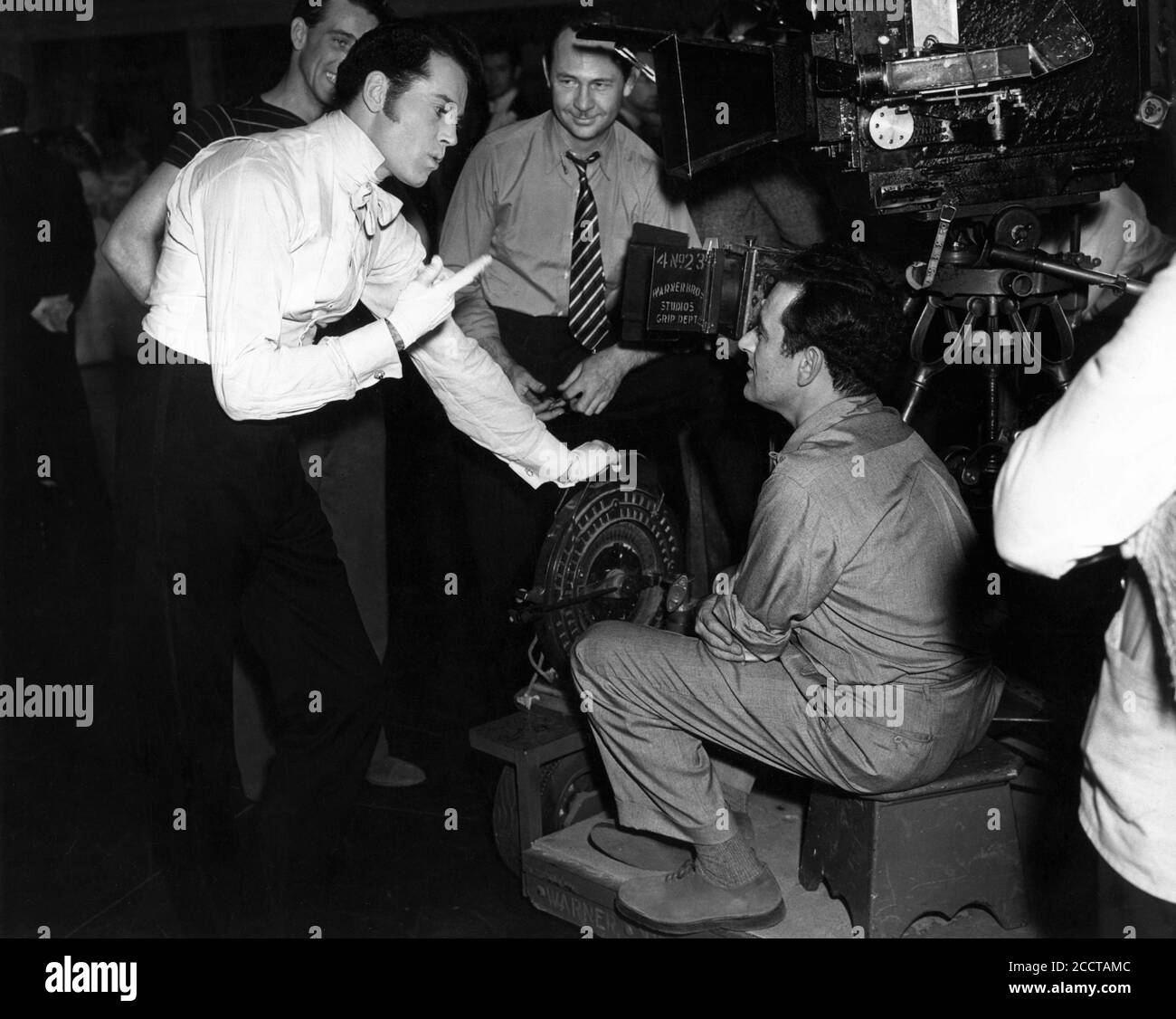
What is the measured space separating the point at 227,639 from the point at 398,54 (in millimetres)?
1218

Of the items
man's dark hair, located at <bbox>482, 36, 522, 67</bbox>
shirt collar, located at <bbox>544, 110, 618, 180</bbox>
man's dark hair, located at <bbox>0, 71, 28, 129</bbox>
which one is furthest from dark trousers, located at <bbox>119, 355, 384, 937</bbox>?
man's dark hair, located at <bbox>482, 36, 522, 67</bbox>

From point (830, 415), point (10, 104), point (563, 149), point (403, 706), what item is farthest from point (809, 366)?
point (10, 104)

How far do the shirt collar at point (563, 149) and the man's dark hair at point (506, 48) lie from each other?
4.27 feet

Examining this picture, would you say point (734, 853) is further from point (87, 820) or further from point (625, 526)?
point (87, 820)

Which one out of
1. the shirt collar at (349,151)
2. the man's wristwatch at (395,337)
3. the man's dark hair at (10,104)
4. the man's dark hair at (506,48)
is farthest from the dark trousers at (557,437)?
the man's dark hair at (10,104)

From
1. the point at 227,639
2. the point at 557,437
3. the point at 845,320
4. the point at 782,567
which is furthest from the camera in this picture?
the point at 557,437

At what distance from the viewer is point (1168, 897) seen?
54.7 inches

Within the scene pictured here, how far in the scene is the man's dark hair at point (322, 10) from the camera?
2.89 m

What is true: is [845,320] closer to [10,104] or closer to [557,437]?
[557,437]

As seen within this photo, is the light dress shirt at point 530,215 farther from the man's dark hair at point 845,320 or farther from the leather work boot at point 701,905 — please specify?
the leather work boot at point 701,905

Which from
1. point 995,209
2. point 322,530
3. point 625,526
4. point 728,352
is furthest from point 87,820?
point 995,209

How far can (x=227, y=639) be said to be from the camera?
2521mm

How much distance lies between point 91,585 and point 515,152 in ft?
8.79

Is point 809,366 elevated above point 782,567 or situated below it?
above
